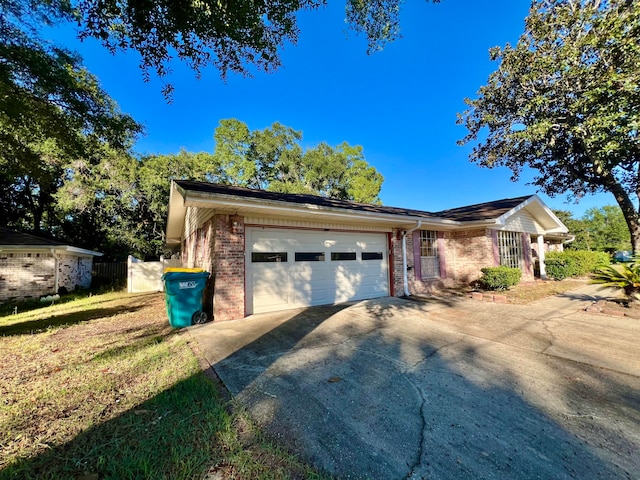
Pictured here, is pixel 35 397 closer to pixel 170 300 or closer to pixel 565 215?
pixel 170 300

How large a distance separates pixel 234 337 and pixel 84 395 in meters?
2.19

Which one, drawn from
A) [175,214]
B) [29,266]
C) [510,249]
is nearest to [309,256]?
[175,214]

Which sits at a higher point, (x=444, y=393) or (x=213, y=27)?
(x=213, y=27)

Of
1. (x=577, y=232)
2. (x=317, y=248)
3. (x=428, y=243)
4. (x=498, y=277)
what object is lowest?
(x=498, y=277)

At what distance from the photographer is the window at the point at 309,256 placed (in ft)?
23.8

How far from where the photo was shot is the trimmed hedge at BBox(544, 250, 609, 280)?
1341 cm

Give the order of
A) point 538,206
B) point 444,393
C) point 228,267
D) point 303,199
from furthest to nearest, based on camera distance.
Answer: point 538,206
point 303,199
point 228,267
point 444,393

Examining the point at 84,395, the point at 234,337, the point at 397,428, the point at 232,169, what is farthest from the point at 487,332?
the point at 232,169

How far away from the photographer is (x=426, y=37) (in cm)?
815

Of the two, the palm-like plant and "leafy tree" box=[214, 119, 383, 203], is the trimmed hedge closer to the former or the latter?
the palm-like plant

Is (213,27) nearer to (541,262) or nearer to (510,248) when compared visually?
(510,248)

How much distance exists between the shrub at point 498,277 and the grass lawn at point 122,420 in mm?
9892

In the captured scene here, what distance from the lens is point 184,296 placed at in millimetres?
5812

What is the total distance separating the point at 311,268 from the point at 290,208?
6.74ft
